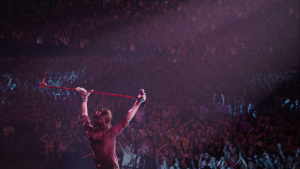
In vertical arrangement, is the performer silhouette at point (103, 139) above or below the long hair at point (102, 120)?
below

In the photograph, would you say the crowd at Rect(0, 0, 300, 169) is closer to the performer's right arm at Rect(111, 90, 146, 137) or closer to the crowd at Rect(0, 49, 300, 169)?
the crowd at Rect(0, 49, 300, 169)

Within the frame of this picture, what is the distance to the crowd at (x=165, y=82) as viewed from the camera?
4.41 m

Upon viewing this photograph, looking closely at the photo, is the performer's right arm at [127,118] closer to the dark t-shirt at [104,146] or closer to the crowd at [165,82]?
the dark t-shirt at [104,146]

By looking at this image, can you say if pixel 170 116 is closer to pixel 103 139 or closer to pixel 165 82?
pixel 165 82

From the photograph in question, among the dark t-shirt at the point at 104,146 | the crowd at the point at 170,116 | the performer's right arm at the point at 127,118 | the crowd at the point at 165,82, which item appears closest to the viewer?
the performer's right arm at the point at 127,118

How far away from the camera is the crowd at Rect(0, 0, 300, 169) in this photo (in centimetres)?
441

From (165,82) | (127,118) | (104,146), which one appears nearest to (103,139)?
(104,146)

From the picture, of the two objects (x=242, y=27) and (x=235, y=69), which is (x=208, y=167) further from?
(x=242, y=27)

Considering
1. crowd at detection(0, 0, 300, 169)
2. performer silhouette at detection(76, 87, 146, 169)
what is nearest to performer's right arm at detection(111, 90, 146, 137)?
performer silhouette at detection(76, 87, 146, 169)

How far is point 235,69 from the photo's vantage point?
7.61m

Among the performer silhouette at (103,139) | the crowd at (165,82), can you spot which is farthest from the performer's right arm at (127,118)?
the crowd at (165,82)

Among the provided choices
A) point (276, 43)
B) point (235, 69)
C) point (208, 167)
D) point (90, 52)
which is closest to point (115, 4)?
point (90, 52)

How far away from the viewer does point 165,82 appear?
722cm

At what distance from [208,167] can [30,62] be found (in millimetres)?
8688
